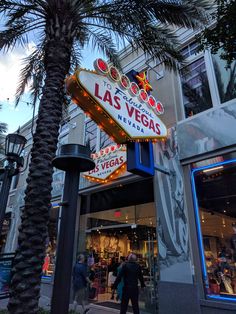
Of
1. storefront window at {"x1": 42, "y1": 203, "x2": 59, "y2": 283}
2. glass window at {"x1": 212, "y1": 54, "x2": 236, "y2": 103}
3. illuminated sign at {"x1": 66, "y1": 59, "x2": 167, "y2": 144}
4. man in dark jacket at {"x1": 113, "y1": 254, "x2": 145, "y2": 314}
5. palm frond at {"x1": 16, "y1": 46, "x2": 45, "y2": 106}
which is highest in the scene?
palm frond at {"x1": 16, "y1": 46, "x2": 45, "y2": 106}

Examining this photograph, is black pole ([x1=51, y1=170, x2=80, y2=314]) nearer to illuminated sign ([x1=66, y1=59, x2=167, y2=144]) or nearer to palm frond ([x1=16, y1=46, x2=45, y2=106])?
illuminated sign ([x1=66, y1=59, x2=167, y2=144])

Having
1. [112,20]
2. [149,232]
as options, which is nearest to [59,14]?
[112,20]

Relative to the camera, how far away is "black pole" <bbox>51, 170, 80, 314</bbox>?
9.74ft

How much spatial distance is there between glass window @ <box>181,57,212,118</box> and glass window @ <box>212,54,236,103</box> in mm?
368

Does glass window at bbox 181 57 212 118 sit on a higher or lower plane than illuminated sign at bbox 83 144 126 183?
higher

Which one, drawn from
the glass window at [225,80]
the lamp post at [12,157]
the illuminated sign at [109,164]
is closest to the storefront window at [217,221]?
the glass window at [225,80]

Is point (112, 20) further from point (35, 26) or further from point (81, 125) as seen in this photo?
point (81, 125)

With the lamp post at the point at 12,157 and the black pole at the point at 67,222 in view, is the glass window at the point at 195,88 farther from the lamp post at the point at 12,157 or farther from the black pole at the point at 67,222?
the black pole at the point at 67,222

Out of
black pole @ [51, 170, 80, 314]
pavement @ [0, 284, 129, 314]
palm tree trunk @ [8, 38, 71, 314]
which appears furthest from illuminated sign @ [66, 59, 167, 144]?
pavement @ [0, 284, 129, 314]

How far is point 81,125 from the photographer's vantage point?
523 inches

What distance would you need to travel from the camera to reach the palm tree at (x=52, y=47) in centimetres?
431

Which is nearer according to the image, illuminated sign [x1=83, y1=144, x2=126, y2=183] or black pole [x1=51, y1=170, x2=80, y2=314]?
black pole [x1=51, y1=170, x2=80, y2=314]

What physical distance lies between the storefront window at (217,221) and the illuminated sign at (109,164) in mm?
2597

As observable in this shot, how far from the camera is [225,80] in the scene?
26.3 feet
